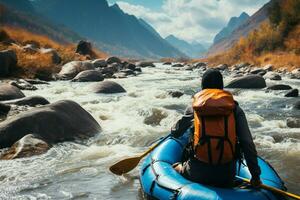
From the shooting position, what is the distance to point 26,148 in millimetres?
7461

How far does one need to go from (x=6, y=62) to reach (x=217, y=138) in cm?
1501

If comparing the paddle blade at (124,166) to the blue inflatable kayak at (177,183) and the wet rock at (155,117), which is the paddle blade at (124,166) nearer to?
the blue inflatable kayak at (177,183)

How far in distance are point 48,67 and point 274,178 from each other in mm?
17689

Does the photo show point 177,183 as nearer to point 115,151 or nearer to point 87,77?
point 115,151

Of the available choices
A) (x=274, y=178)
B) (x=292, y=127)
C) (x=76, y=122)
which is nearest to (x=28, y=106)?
(x=76, y=122)

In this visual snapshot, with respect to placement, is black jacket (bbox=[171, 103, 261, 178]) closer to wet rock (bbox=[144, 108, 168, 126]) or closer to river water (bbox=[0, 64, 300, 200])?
river water (bbox=[0, 64, 300, 200])

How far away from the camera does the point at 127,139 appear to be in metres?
8.88

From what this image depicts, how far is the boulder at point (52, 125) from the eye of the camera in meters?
8.06

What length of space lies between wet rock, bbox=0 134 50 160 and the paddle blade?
185cm

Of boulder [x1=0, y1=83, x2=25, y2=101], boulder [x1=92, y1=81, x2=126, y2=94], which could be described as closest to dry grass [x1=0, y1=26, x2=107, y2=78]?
boulder [x1=92, y1=81, x2=126, y2=94]

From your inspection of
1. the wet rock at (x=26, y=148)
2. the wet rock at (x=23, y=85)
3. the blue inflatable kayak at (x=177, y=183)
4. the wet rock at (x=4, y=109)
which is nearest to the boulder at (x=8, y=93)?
the wet rock at (x=4, y=109)

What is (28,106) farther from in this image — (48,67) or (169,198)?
(48,67)

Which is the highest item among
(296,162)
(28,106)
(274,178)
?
(28,106)

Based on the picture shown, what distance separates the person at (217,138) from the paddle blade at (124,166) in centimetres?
194
